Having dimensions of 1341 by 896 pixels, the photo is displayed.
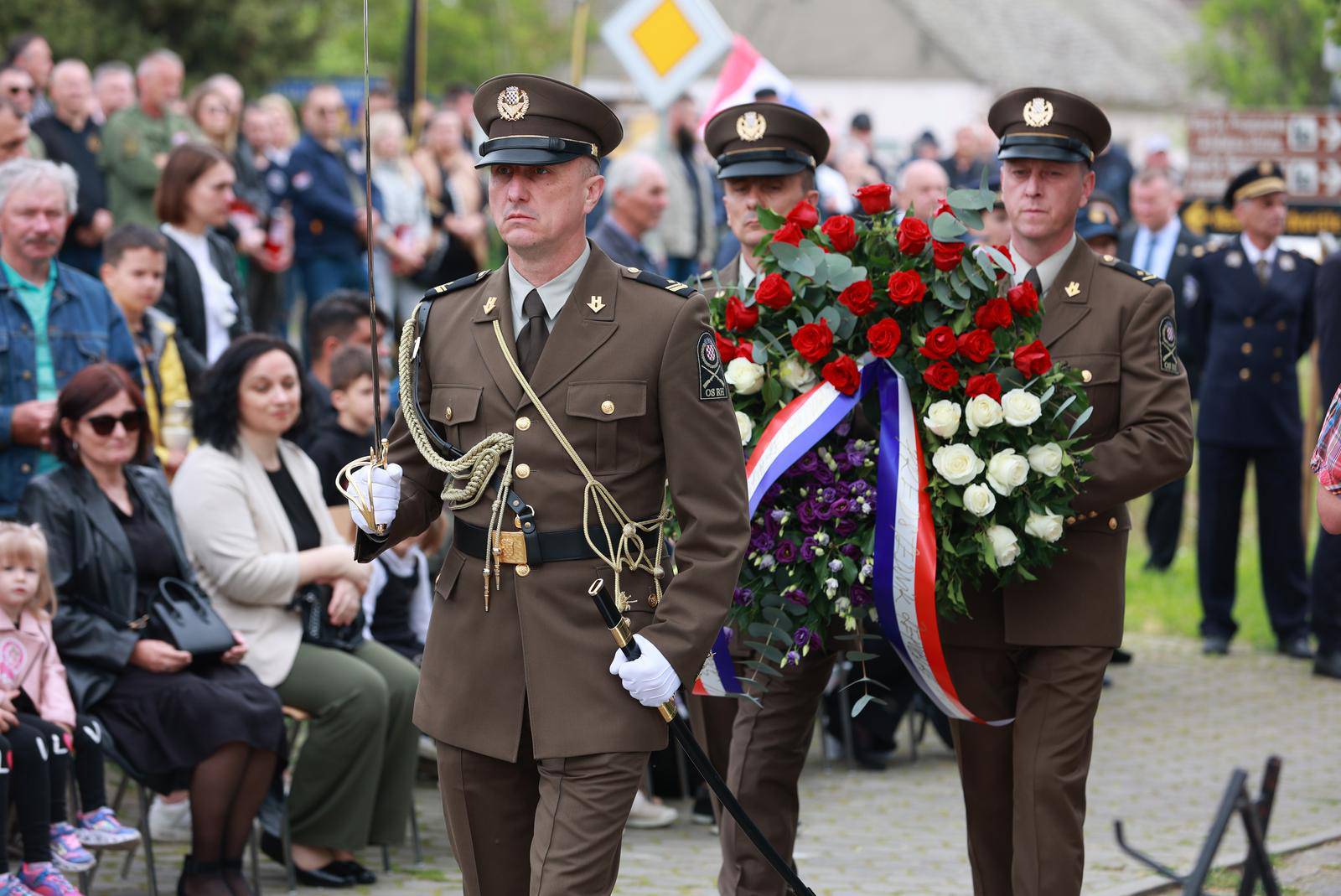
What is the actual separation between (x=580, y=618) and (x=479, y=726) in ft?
1.12

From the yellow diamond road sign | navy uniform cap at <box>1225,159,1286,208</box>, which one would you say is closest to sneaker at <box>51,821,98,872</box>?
the yellow diamond road sign

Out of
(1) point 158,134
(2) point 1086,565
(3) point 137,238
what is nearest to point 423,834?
(3) point 137,238

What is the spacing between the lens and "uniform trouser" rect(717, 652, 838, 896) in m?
5.60

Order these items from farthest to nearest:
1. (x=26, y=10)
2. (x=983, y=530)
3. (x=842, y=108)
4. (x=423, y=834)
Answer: (x=842, y=108), (x=26, y=10), (x=423, y=834), (x=983, y=530)

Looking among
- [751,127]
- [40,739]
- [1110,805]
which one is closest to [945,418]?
[751,127]

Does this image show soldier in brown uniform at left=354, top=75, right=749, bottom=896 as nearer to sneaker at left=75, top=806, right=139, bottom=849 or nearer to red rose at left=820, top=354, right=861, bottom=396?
red rose at left=820, top=354, right=861, bottom=396

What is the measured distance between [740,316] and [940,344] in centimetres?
Result: 60

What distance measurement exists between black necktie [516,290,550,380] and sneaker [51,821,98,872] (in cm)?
260

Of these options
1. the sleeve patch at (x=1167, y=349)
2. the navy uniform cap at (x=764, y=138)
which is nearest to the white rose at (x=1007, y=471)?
the sleeve patch at (x=1167, y=349)

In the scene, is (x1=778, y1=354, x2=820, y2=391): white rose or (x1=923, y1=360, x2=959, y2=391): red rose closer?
(x1=923, y1=360, x2=959, y2=391): red rose

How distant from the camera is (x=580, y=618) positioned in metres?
4.27

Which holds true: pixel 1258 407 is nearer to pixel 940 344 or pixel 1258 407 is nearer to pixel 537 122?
pixel 940 344

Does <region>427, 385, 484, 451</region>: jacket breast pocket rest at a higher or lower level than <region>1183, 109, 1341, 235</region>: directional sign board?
lower

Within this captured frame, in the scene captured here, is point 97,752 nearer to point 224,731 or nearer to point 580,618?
point 224,731
